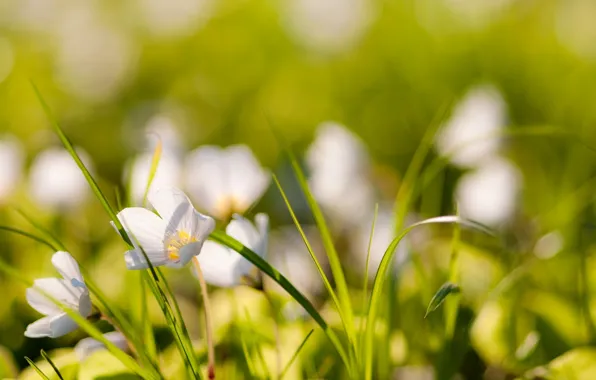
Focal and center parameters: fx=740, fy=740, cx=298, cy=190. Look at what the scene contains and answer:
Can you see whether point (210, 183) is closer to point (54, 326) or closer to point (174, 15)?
point (54, 326)

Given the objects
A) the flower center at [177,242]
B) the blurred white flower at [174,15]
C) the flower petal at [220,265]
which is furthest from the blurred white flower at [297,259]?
the blurred white flower at [174,15]

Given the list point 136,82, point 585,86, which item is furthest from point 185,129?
point 585,86

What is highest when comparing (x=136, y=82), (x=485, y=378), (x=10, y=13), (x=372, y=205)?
(x=10, y=13)

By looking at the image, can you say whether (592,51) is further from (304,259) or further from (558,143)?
(304,259)

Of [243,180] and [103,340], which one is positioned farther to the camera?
[243,180]

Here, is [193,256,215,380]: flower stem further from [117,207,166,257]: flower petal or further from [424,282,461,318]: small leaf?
[424,282,461,318]: small leaf

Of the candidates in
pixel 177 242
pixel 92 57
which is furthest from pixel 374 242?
pixel 92 57
